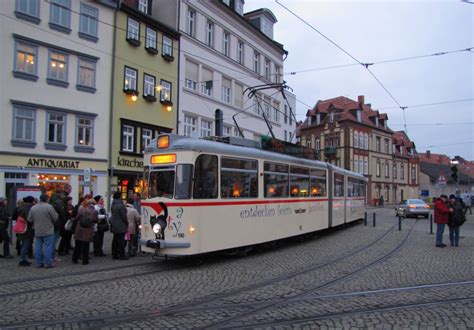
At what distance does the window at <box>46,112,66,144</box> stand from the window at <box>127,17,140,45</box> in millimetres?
6139

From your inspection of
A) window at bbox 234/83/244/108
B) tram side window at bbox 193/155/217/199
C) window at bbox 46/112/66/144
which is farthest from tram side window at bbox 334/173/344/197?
window at bbox 234/83/244/108

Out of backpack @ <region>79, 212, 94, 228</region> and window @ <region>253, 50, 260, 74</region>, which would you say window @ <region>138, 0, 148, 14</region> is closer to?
window @ <region>253, 50, 260, 74</region>

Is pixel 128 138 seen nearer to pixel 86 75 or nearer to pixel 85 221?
pixel 86 75

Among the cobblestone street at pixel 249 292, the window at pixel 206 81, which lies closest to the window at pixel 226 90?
the window at pixel 206 81

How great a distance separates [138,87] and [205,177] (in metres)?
16.3

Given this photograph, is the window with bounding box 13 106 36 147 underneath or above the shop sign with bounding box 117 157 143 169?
above

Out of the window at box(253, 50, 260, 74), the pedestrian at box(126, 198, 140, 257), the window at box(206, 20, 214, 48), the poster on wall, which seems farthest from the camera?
the window at box(253, 50, 260, 74)

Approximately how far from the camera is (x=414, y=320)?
5984mm

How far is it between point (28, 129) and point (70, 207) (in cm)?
979

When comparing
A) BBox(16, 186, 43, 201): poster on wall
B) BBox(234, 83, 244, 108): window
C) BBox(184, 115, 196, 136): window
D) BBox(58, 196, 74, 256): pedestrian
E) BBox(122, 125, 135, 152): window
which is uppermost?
BBox(234, 83, 244, 108): window

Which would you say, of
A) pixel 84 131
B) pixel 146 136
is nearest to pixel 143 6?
pixel 146 136

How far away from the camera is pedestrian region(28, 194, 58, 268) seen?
9344mm

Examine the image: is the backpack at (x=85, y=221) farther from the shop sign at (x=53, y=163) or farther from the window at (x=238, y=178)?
the shop sign at (x=53, y=163)

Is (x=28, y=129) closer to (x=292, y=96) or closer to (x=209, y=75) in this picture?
(x=209, y=75)
